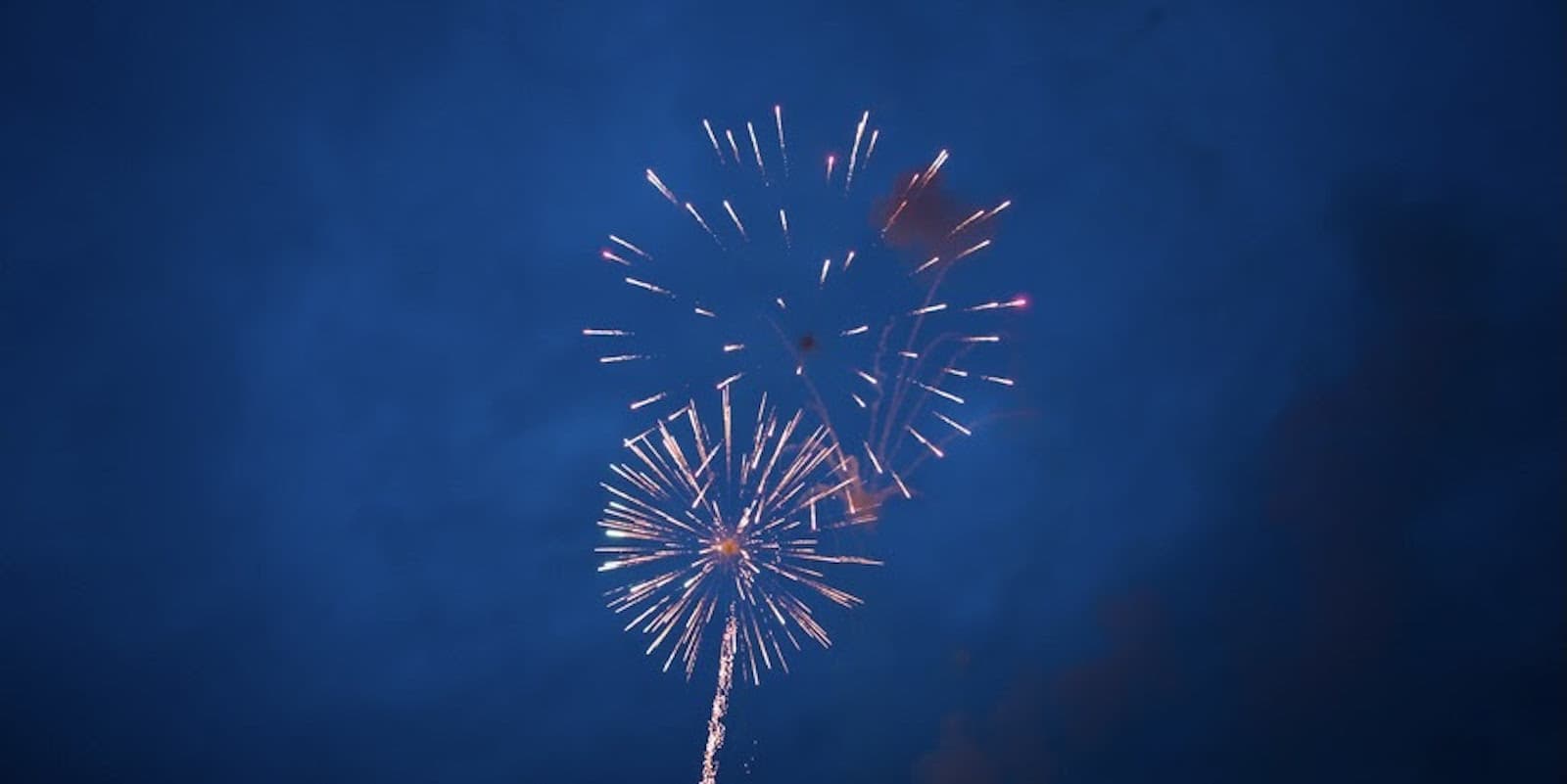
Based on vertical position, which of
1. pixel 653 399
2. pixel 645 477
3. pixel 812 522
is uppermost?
pixel 653 399

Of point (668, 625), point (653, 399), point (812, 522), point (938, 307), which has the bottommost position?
point (668, 625)

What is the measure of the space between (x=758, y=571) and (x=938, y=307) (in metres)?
7.13

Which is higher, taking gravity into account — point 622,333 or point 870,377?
point 622,333

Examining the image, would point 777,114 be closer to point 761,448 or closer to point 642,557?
point 761,448

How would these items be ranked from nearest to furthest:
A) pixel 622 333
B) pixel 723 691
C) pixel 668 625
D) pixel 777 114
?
pixel 668 625 → pixel 723 691 → pixel 777 114 → pixel 622 333

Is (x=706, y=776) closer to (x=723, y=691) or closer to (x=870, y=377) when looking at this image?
(x=723, y=691)

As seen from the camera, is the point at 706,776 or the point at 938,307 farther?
the point at 706,776

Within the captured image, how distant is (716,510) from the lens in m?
21.9

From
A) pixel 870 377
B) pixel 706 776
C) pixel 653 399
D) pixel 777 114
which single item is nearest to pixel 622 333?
pixel 653 399

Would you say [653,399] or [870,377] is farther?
[653,399]

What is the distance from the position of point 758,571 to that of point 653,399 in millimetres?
11335

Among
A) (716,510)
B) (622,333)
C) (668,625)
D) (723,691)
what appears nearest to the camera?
(668,625)

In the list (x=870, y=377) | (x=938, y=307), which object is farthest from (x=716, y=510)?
(x=938, y=307)

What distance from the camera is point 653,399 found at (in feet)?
103
